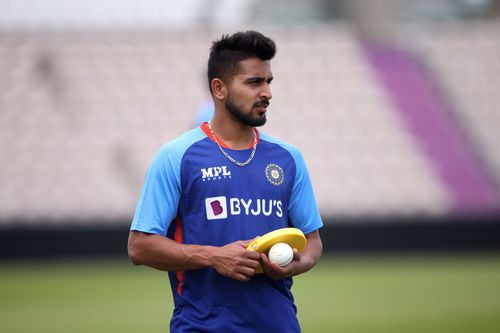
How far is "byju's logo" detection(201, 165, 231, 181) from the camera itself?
424cm

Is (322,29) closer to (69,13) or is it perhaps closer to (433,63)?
(433,63)

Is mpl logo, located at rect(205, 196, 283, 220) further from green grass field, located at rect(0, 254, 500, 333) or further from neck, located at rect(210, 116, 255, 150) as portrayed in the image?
green grass field, located at rect(0, 254, 500, 333)

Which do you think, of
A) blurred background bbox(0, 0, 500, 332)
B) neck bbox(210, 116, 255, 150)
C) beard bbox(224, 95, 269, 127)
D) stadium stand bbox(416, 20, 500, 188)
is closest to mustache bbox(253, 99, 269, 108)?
beard bbox(224, 95, 269, 127)

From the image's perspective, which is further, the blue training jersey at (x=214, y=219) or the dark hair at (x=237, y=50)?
the dark hair at (x=237, y=50)

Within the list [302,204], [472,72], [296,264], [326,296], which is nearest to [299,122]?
[472,72]

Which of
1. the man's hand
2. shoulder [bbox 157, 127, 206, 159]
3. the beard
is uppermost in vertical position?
the beard

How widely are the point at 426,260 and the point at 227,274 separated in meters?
13.7

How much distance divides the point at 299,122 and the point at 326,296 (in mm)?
8382

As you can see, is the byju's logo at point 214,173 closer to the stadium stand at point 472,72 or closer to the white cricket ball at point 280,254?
the white cricket ball at point 280,254

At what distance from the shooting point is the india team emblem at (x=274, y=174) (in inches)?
170

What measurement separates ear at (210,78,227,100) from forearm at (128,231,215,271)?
2.54ft

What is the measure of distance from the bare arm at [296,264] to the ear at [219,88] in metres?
0.86

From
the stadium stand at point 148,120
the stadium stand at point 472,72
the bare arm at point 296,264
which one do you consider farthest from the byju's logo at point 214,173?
the stadium stand at point 472,72

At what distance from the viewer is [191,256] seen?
4.07 meters
